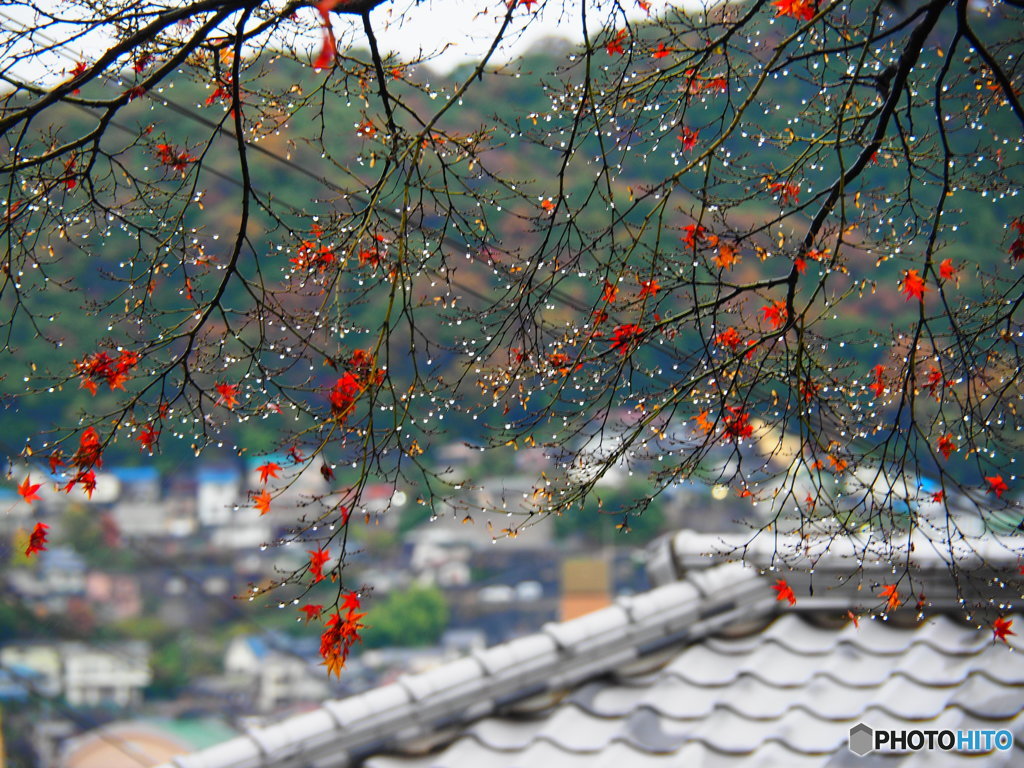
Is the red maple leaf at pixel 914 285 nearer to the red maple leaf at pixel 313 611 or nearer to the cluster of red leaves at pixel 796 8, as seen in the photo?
the cluster of red leaves at pixel 796 8

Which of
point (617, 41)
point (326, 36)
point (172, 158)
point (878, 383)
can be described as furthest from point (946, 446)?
point (172, 158)

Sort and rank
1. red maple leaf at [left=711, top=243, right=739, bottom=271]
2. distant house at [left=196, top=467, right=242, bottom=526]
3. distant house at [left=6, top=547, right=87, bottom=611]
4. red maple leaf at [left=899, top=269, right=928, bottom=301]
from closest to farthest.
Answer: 1. red maple leaf at [left=899, top=269, right=928, bottom=301]
2. red maple leaf at [left=711, top=243, right=739, bottom=271]
3. distant house at [left=6, top=547, right=87, bottom=611]
4. distant house at [left=196, top=467, right=242, bottom=526]

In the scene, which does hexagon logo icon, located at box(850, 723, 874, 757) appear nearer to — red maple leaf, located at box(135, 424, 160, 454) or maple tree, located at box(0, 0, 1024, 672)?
maple tree, located at box(0, 0, 1024, 672)

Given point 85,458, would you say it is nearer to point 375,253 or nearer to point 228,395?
point 228,395

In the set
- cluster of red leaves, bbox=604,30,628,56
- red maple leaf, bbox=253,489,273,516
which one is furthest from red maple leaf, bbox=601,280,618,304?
red maple leaf, bbox=253,489,273,516

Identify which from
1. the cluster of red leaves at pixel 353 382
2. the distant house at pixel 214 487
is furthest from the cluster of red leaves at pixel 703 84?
the distant house at pixel 214 487

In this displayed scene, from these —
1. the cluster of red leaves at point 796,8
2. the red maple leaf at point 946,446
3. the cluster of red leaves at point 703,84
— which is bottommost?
the red maple leaf at point 946,446
